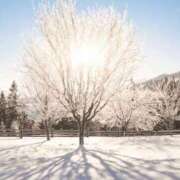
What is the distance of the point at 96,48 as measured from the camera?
46.2 ft

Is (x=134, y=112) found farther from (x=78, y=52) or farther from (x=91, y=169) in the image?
(x=91, y=169)

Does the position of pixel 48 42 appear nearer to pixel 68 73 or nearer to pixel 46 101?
pixel 68 73

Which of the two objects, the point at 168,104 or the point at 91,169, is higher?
the point at 168,104

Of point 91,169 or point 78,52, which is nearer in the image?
point 91,169

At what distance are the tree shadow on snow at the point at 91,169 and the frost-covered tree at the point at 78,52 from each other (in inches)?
222

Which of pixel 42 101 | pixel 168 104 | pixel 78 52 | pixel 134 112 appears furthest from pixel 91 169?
pixel 168 104

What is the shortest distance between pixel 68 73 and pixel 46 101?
23.1 ft

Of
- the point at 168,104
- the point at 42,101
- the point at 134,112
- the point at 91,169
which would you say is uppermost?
the point at 168,104

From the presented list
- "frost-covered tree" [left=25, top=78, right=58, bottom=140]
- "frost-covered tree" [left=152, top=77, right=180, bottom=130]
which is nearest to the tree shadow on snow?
"frost-covered tree" [left=25, top=78, right=58, bottom=140]

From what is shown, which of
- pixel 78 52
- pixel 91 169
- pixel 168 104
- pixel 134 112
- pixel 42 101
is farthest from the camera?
pixel 168 104

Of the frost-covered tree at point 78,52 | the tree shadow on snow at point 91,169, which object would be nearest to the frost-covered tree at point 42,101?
the frost-covered tree at point 78,52

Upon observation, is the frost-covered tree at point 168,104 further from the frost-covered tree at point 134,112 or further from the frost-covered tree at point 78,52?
the frost-covered tree at point 78,52

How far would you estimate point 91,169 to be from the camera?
8.06m

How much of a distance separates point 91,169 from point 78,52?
763 cm
